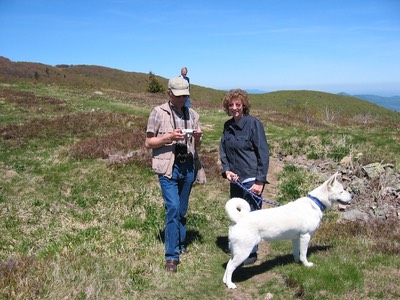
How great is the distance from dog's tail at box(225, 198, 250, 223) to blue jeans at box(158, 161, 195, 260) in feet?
3.28

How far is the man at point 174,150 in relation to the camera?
19.0ft

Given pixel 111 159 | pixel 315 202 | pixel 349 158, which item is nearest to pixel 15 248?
pixel 315 202

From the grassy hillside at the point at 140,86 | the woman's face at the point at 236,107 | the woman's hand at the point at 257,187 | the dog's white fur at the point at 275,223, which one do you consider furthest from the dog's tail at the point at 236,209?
the grassy hillside at the point at 140,86

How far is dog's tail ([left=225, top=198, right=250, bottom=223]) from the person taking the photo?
5.53 m

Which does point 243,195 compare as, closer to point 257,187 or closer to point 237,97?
point 257,187

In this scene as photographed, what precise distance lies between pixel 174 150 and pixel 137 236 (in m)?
2.54

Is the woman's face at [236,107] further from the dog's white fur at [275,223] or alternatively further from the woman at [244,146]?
the dog's white fur at [275,223]

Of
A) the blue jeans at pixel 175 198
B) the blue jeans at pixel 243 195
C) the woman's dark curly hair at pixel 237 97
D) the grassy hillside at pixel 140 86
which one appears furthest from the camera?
the grassy hillside at pixel 140 86

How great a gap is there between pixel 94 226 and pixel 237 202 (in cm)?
397

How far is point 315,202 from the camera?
6.11 metres

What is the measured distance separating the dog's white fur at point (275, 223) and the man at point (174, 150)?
1.03m

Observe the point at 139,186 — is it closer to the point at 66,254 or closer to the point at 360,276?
the point at 66,254

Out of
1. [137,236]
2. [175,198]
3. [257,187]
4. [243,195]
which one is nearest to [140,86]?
[137,236]

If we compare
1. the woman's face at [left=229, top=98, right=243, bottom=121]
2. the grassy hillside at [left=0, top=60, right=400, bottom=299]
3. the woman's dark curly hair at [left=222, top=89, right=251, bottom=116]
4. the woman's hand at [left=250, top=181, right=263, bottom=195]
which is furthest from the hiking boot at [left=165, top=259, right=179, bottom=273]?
the woman's dark curly hair at [left=222, top=89, right=251, bottom=116]
